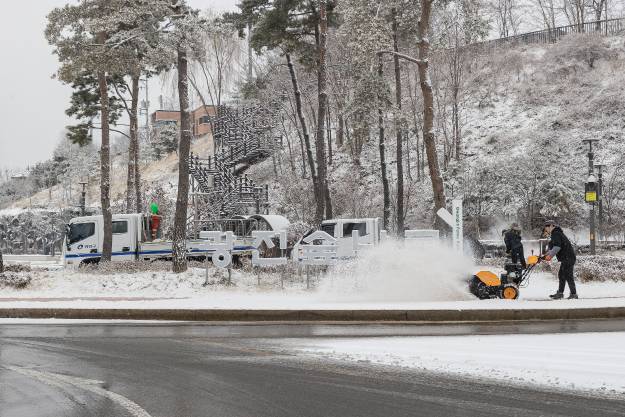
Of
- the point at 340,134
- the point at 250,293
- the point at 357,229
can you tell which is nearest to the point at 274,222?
the point at 357,229

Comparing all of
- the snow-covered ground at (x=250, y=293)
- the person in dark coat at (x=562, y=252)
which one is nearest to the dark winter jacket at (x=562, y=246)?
the person in dark coat at (x=562, y=252)

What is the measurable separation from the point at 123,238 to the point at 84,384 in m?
21.3

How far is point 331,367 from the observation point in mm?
7926

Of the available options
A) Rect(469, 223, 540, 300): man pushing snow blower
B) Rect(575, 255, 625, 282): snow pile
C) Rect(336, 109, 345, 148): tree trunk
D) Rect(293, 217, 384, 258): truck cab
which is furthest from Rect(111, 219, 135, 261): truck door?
Rect(336, 109, 345, 148): tree trunk

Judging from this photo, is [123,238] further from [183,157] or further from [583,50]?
[583,50]

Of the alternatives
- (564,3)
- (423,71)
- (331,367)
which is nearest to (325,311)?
(331,367)

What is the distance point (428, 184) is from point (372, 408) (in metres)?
40.6

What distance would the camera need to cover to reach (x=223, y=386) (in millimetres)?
6922

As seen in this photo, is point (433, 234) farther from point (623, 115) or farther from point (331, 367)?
point (623, 115)

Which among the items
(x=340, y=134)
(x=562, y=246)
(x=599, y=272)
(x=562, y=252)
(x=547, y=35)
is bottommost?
(x=599, y=272)

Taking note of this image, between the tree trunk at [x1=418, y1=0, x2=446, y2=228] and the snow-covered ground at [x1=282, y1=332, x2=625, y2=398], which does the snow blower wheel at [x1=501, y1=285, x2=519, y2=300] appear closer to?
the snow-covered ground at [x1=282, y1=332, x2=625, y2=398]

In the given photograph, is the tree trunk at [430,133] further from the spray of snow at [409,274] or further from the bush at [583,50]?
the bush at [583,50]

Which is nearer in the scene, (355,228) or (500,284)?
(500,284)

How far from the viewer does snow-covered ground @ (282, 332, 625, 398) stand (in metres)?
7.05
